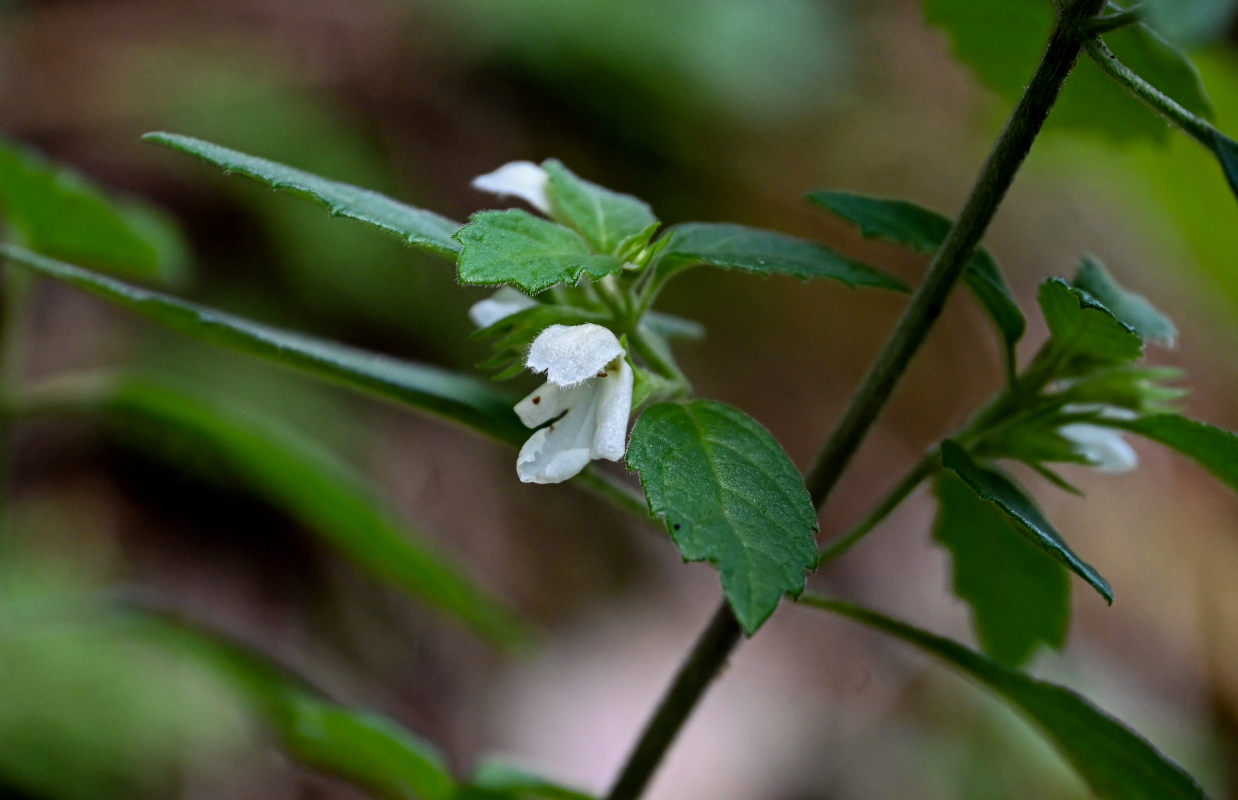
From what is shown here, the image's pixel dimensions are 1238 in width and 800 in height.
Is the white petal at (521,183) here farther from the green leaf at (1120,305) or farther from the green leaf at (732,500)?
the green leaf at (1120,305)

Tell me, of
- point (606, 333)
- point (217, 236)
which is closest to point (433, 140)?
point (217, 236)

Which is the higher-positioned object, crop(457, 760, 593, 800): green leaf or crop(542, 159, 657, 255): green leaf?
crop(542, 159, 657, 255): green leaf

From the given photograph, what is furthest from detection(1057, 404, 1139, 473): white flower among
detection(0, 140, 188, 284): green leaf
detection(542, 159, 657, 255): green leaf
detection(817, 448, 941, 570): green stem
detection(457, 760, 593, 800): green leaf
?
detection(0, 140, 188, 284): green leaf

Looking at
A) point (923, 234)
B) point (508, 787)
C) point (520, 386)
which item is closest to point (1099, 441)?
point (923, 234)

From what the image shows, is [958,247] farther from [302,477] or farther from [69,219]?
[69,219]

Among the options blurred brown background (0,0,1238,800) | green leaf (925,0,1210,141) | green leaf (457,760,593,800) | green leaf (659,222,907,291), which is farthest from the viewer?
blurred brown background (0,0,1238,800)

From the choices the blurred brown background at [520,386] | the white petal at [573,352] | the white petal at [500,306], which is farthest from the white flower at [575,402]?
the blurred brown background at [520,386]

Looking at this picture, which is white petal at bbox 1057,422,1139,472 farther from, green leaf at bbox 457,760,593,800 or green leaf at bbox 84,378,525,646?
green leaf at bbox 84,378,525,646

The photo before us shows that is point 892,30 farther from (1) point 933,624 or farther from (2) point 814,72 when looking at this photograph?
(1) point 933,624
